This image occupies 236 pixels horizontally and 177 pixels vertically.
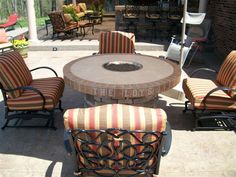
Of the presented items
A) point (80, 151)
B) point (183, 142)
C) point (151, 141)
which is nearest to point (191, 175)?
point (183, 142)

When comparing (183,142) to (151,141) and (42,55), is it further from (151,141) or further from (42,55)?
(42,55)

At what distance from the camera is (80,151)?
2.32m

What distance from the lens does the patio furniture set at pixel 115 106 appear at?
2068 mm

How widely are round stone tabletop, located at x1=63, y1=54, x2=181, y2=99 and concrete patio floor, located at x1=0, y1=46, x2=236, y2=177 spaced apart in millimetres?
896

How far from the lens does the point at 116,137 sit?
2080 mm

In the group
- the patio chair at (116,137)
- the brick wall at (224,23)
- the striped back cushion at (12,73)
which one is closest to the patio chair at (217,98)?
the patio chair at (116,137)

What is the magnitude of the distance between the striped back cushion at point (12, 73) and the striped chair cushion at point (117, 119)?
2.24 meters

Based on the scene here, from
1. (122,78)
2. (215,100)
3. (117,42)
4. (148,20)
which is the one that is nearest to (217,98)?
(215,100)

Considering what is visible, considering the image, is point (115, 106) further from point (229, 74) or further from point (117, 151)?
point (229, 74)

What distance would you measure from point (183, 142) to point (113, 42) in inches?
117

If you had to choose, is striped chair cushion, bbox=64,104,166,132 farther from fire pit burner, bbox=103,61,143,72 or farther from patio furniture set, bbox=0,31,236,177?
fire pit burner, bbox=103,61,143,72

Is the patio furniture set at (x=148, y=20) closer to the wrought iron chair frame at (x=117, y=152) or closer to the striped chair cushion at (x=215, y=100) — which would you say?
the striped chair cushion at (x=215, y=100)

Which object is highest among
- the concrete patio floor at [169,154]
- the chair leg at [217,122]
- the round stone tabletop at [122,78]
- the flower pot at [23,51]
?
the round stone tabletop at [122,78]

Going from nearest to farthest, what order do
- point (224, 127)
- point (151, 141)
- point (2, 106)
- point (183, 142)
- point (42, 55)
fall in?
point (151, 141) < point (183, 142) < point (224, 127) < point (2, 106) < point (42, 55)
